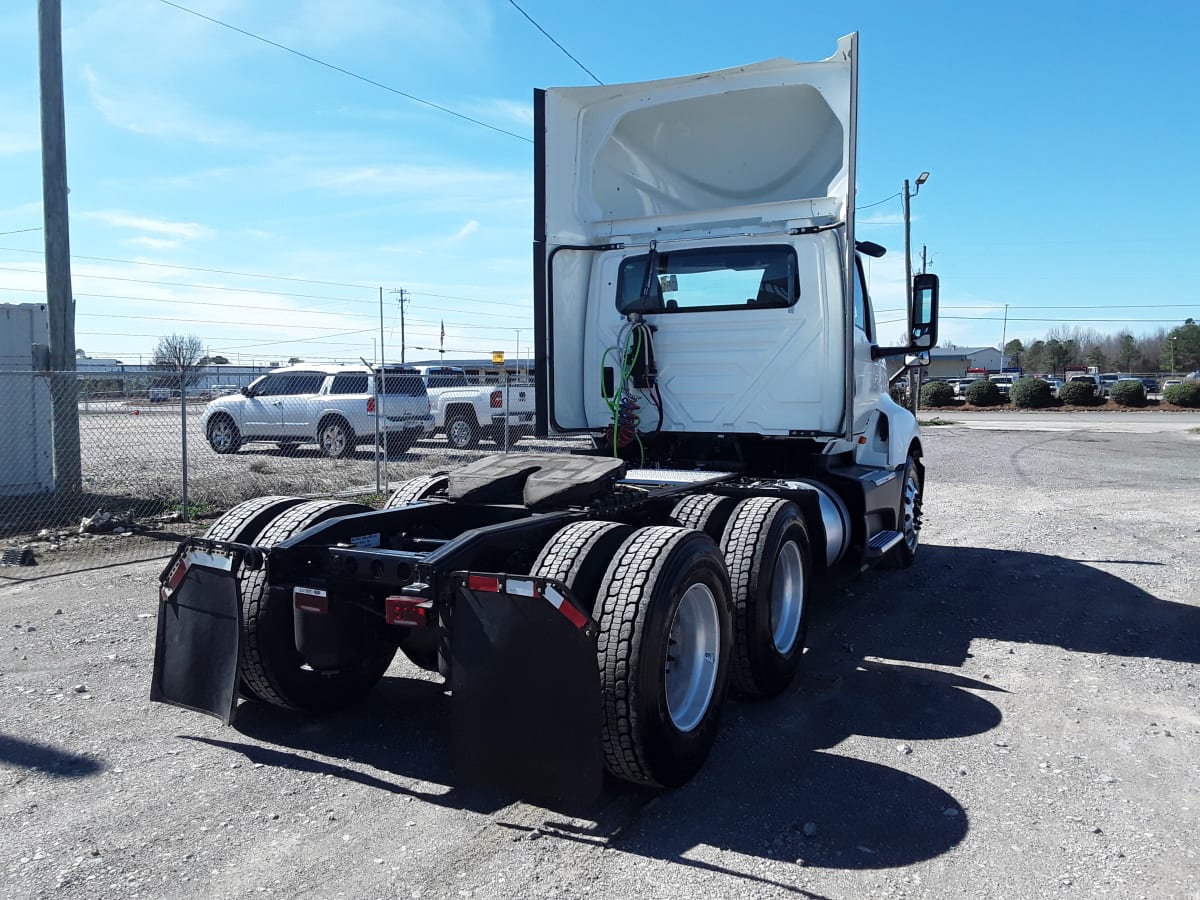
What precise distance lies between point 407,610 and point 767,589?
201cm

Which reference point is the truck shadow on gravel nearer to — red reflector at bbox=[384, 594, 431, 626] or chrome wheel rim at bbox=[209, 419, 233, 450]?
red reflector at bbox=[384, 594, 431, 626]

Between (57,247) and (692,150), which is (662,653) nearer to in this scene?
(692,150)

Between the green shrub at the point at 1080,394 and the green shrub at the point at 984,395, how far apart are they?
129 inches

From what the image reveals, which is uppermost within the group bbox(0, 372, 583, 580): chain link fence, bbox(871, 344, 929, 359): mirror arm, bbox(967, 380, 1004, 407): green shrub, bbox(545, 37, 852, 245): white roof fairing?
bbox(545, 37, 852, 245): white roof fairing

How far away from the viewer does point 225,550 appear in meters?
4.04

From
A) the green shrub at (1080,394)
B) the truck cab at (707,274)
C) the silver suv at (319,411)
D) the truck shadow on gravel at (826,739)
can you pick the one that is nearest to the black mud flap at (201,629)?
the truck shadow on gravel at (826,739)

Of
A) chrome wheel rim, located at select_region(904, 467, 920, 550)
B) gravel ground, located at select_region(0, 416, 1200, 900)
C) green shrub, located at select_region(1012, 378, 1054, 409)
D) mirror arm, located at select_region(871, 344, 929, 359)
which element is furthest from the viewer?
green shrub, located at select_region(1012, 378, 1054, 409)

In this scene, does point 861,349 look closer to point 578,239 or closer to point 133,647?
point 578,239

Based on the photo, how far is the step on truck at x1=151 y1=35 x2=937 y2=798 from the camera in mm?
3461

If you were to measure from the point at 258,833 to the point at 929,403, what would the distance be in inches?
1939

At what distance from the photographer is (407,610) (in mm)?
3562

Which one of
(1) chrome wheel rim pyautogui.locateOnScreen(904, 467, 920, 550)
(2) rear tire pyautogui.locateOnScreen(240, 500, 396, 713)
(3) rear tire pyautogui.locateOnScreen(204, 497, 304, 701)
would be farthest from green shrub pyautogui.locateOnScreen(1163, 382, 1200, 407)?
(3) rear tire pyautogui.locateOnScreen(204, 497, 304, 701)

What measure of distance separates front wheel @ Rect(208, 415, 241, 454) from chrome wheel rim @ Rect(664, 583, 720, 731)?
51.0 ft

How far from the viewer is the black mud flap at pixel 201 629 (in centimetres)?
398
